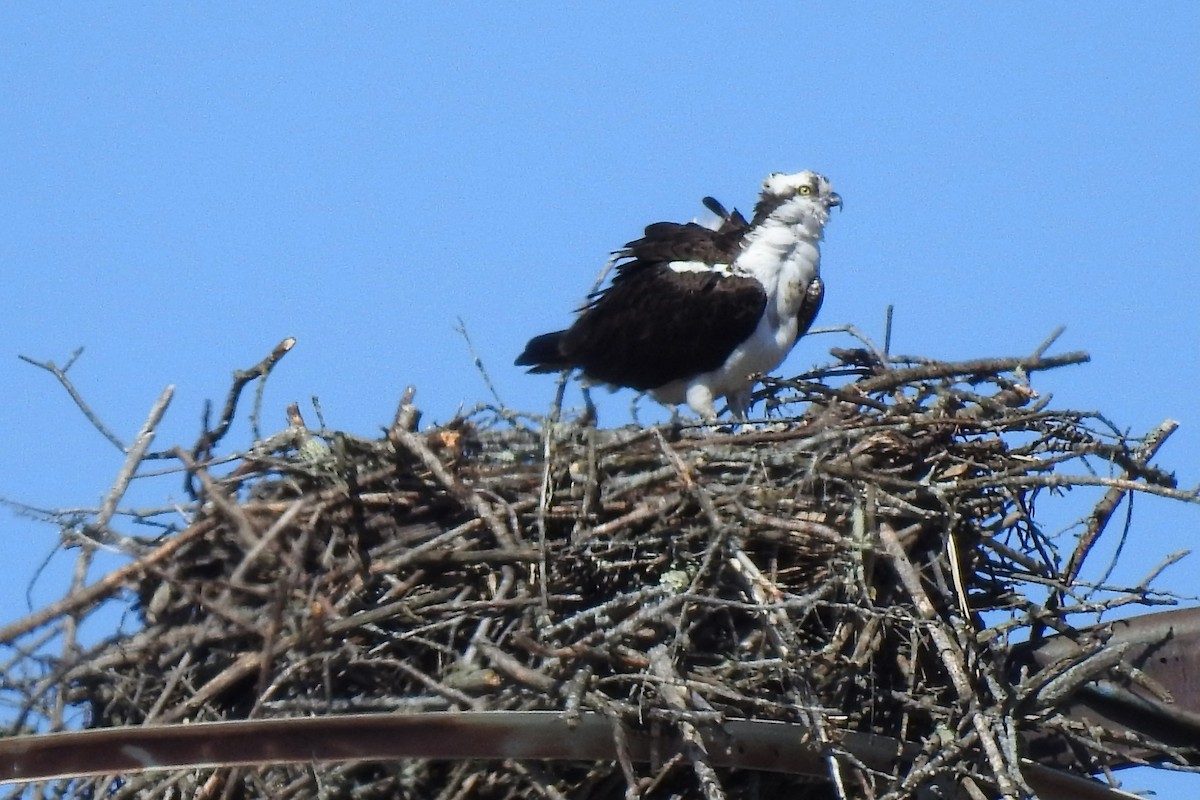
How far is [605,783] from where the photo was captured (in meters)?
4.70

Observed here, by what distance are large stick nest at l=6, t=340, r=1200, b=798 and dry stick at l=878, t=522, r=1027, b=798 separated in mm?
12

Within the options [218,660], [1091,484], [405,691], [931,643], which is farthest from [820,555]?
[218,660]

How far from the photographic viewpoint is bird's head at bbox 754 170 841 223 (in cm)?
765

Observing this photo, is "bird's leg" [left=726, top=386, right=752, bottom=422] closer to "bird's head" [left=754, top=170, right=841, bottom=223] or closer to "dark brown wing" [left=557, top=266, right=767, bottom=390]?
"dark brown wing" [left=557, top=266, right=767, bottom=390]

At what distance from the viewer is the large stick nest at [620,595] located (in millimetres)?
4449

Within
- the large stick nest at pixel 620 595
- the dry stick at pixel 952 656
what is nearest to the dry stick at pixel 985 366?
the large stick nest at pixel 620 595

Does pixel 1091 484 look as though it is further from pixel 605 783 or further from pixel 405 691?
pixel 405 691

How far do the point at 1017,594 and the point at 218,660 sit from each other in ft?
7.77

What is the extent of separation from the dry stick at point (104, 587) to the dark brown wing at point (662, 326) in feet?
9.03

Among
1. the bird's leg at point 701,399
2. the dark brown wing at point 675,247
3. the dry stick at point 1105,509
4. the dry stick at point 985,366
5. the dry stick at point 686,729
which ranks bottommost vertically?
the dry stick at point 686,729

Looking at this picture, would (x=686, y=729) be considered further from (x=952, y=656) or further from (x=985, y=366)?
(x=985, y=366)

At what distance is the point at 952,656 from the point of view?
448 centimetres

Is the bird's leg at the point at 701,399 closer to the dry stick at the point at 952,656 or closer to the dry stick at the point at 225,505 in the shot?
the dry stick at the point at 952,656

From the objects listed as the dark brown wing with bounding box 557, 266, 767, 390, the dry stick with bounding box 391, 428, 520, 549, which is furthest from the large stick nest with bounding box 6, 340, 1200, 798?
the dark brown wing with bounding box 557, 266, 767, 390
